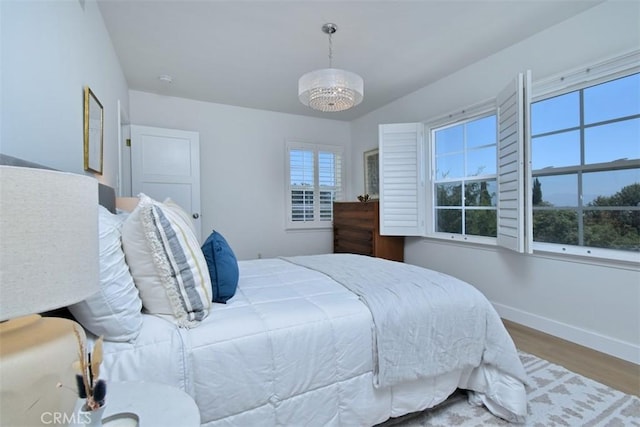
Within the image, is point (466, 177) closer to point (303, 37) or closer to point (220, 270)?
point (303, 37)

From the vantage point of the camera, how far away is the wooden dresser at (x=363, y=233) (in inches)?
153

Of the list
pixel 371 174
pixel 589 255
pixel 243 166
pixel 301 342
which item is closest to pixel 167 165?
pixel 243 166

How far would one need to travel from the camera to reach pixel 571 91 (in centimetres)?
249

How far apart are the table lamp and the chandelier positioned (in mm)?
1856

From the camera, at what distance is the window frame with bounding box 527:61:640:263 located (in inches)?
85.4

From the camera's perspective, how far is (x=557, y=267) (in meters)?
2.55

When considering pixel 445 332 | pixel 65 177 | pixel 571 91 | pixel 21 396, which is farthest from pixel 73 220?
pixel 571 91

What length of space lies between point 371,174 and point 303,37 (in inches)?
96.1

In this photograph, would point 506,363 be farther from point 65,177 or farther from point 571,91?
point 571,91

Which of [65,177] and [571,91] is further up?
[571,91]

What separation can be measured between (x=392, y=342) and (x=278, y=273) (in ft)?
2.99

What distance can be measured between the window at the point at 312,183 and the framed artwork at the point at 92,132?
9.21ft

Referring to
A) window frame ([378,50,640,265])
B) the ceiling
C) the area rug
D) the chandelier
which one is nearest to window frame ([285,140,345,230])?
the ceiling

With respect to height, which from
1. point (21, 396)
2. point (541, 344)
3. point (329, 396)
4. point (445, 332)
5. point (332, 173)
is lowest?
point (541, 344)
